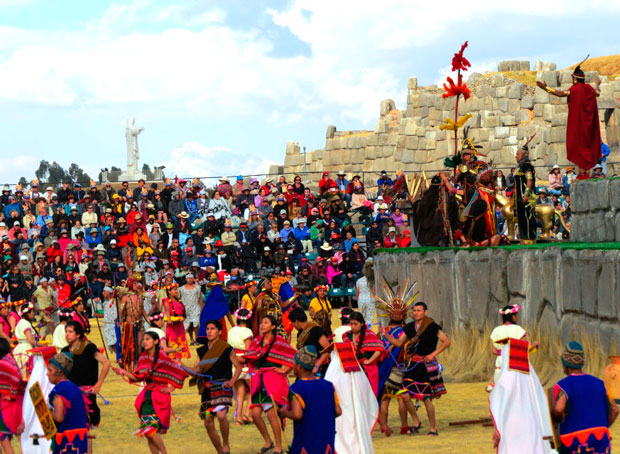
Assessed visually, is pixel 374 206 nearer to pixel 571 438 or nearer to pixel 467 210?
pixel 467 210

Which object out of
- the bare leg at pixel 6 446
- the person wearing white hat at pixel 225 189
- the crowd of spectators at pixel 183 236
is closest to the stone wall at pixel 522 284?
the crowd of spectators at pixel 183 236

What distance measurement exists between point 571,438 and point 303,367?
81.2 inches

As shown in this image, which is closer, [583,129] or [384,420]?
[384,420]

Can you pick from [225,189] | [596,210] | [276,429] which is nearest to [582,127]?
[596,210]

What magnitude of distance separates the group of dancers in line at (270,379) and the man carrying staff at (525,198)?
16.8 feet

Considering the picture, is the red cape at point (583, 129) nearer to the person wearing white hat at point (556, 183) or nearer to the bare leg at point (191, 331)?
the bare leg at point (191, 331)

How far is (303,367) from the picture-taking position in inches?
313

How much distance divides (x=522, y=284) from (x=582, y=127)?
10.5 ft

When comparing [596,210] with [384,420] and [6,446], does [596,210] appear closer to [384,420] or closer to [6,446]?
[384,420]

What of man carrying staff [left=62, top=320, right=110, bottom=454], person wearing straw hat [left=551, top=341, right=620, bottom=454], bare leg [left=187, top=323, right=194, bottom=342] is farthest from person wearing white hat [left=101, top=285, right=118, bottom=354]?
person wearing straw hat [left=551, top=341, right=620, bottom=454]

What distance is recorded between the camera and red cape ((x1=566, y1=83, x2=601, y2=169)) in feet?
55.1

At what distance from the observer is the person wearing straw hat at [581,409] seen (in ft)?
25.5

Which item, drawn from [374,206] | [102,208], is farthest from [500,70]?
[102,208]

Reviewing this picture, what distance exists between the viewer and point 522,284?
50.1ft
